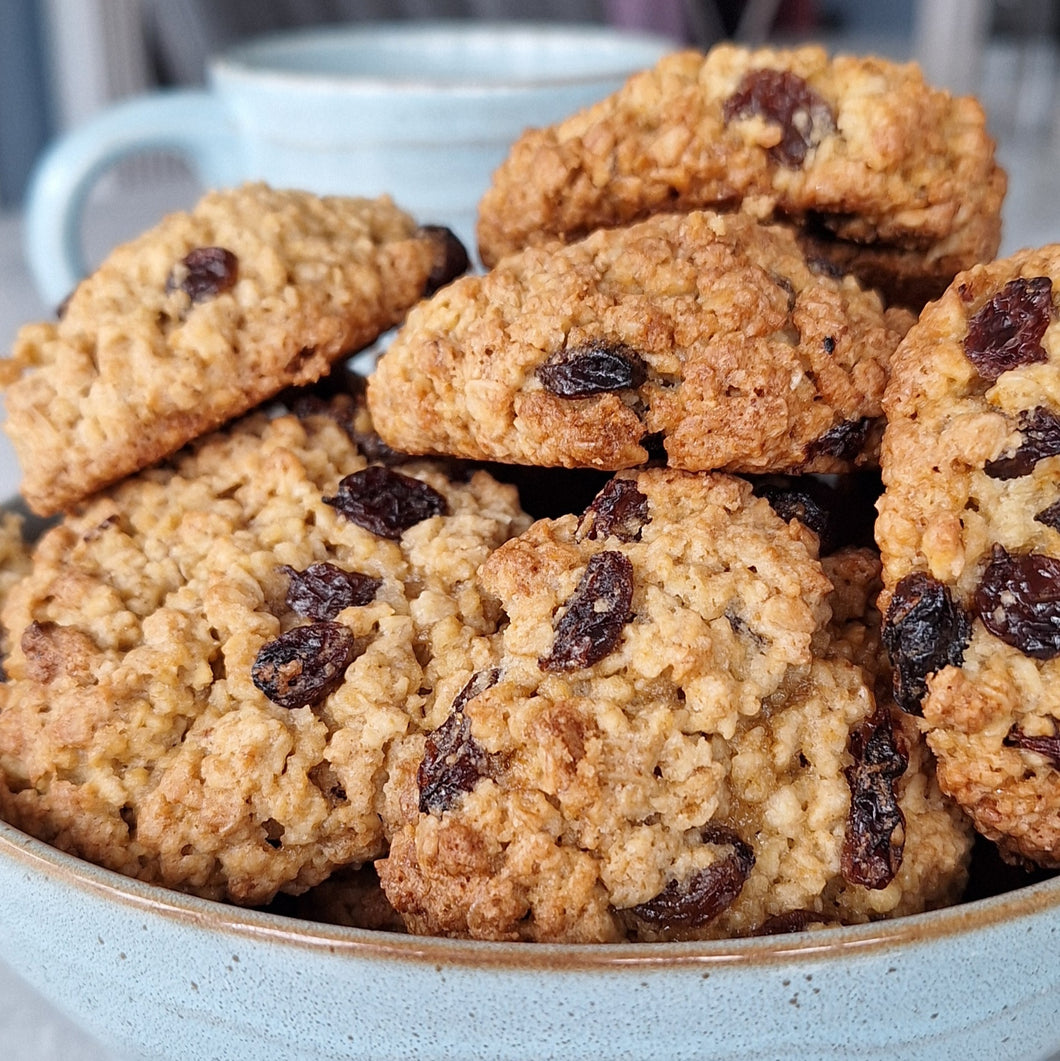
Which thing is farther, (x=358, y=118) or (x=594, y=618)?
(x=358, y=118)

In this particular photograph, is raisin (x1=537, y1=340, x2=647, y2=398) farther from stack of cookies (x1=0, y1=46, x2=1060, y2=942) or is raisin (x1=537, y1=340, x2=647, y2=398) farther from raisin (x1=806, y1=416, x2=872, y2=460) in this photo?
raisin (x1=806, y1=416, x2=872, y2=460)

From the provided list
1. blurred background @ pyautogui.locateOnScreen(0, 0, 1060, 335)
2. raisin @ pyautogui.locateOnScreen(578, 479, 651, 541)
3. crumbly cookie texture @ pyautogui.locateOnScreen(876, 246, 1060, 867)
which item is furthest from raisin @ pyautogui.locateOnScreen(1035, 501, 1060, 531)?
blurred background @ pyautogui.locateOnScreen(0, 0, 1060, 335)

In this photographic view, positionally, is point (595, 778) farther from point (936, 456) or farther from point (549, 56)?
point (549, 56)

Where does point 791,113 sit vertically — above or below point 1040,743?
above

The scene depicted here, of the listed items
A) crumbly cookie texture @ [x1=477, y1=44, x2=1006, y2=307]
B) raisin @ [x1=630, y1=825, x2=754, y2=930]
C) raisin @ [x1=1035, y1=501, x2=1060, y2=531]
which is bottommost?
raisin @ [x1=630, y1=825, x2=754, y2=930]

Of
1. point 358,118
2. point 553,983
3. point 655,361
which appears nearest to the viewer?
point 553,983

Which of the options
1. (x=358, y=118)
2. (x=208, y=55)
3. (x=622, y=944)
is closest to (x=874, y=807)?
(x=622, y=944)

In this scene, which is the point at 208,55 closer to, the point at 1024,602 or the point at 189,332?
the point at 189,332
